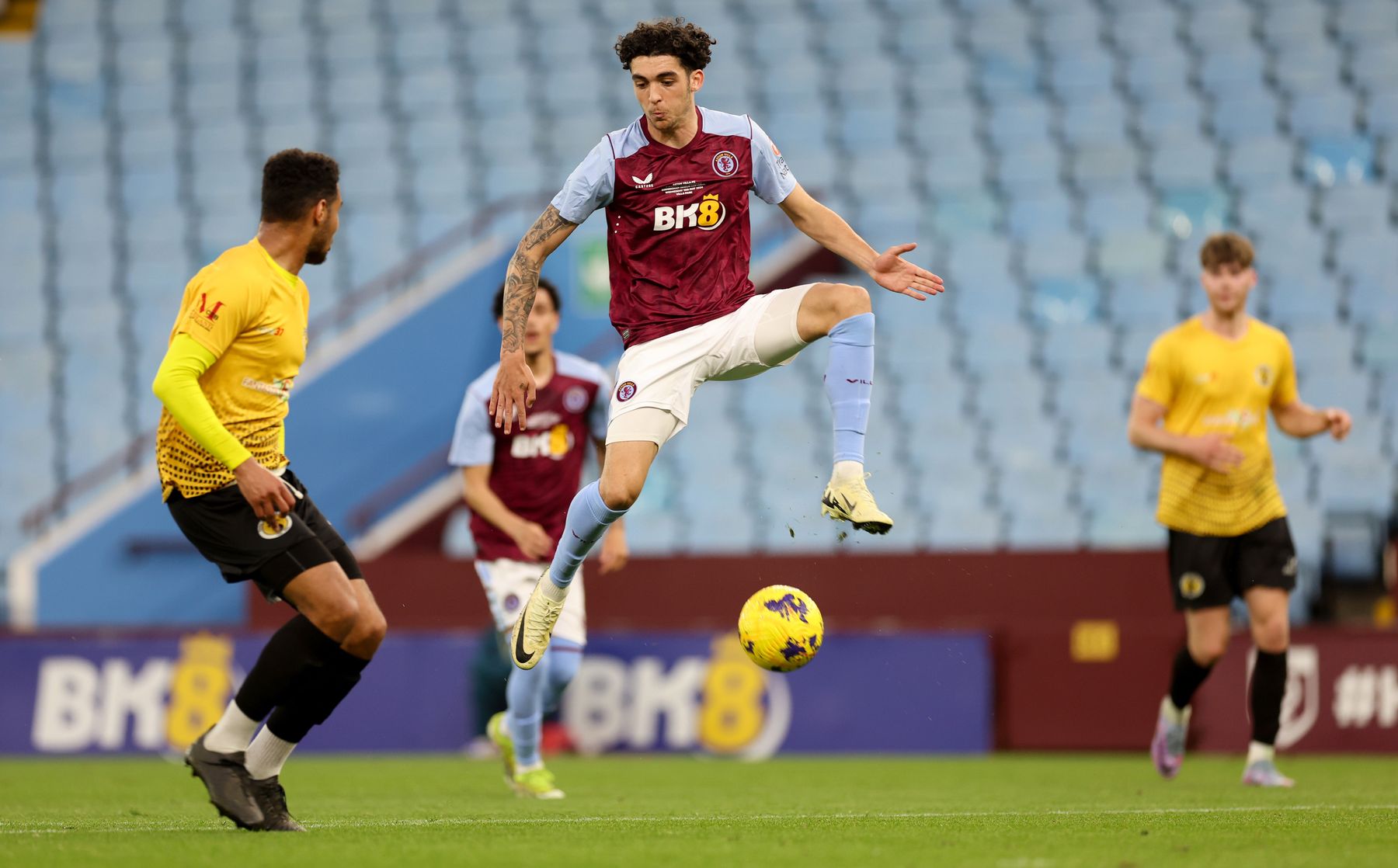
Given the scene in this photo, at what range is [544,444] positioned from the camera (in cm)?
849

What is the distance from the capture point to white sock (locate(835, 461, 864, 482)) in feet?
19.5

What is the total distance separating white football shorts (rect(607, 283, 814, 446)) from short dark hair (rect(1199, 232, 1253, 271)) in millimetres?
3030

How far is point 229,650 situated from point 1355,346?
9.74 meters

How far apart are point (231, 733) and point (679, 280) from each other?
225 cm

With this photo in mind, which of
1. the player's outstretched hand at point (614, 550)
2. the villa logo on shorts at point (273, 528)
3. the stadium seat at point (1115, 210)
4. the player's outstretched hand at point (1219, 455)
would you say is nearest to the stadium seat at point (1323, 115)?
the stadium seat at point (1115, 210)

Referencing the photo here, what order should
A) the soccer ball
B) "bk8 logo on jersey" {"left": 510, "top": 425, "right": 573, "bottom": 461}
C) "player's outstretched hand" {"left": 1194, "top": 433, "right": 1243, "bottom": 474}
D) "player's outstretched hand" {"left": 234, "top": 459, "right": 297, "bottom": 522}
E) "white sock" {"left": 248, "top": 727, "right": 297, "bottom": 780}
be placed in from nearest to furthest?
"player's outstretched hand" {"left": 234, "top": 459, "right": 297, "bottom": 522}, "white sock" {"left": 248, "top": 727, "right": 297, "bottom": 780}, the soccer ball, "player's outstretched hand" {"left": 1194, "top": 433, "right": 1243, "bottom": 474}, "bk8 logo on jersey" {"left": 510, "top": 425, "right": 573, "bottom": 461}

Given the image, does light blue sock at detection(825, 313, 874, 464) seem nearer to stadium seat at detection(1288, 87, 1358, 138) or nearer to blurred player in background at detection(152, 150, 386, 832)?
blurred player in background at detection(152, 150, 386, 832)

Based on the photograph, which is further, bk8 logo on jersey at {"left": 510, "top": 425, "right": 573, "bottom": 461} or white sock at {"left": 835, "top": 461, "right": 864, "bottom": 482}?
bk8 logo on jersey at {"left": 510, "top": 425, "right": 573, "bottom": 461}

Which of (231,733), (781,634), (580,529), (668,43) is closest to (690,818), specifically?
(781,634)

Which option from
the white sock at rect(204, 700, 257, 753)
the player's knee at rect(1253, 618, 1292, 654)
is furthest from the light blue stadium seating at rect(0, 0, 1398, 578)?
the white sock at rect(204, 700, 257, 753)

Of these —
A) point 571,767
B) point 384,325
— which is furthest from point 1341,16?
point 571,767

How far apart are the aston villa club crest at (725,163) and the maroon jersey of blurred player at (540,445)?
7.96ft

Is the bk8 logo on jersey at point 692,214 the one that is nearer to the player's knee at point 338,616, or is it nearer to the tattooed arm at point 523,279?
the tattooed arm at point 523,279

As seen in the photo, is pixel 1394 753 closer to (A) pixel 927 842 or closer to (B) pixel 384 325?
(A) pixel 927 842
